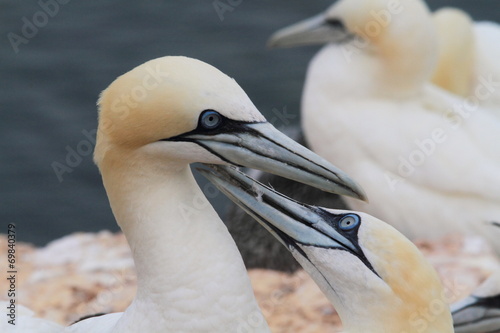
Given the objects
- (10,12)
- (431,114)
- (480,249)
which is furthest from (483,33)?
(10,12)

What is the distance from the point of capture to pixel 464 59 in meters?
7.75

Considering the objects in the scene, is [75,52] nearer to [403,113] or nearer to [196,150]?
[403,113]

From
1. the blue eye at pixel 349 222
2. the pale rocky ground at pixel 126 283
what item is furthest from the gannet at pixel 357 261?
the pale rocky ground at pixel 126 283

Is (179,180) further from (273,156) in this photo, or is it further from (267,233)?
(267,233)

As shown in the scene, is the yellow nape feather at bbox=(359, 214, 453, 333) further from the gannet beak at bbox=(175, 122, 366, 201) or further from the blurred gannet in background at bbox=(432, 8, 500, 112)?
the blurred gannet in background at bbox=(432, 8, 500, 112)

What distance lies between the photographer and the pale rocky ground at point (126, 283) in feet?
18.5

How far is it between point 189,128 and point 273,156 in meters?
0.29

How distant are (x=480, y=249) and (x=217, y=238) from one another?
10.00ft
